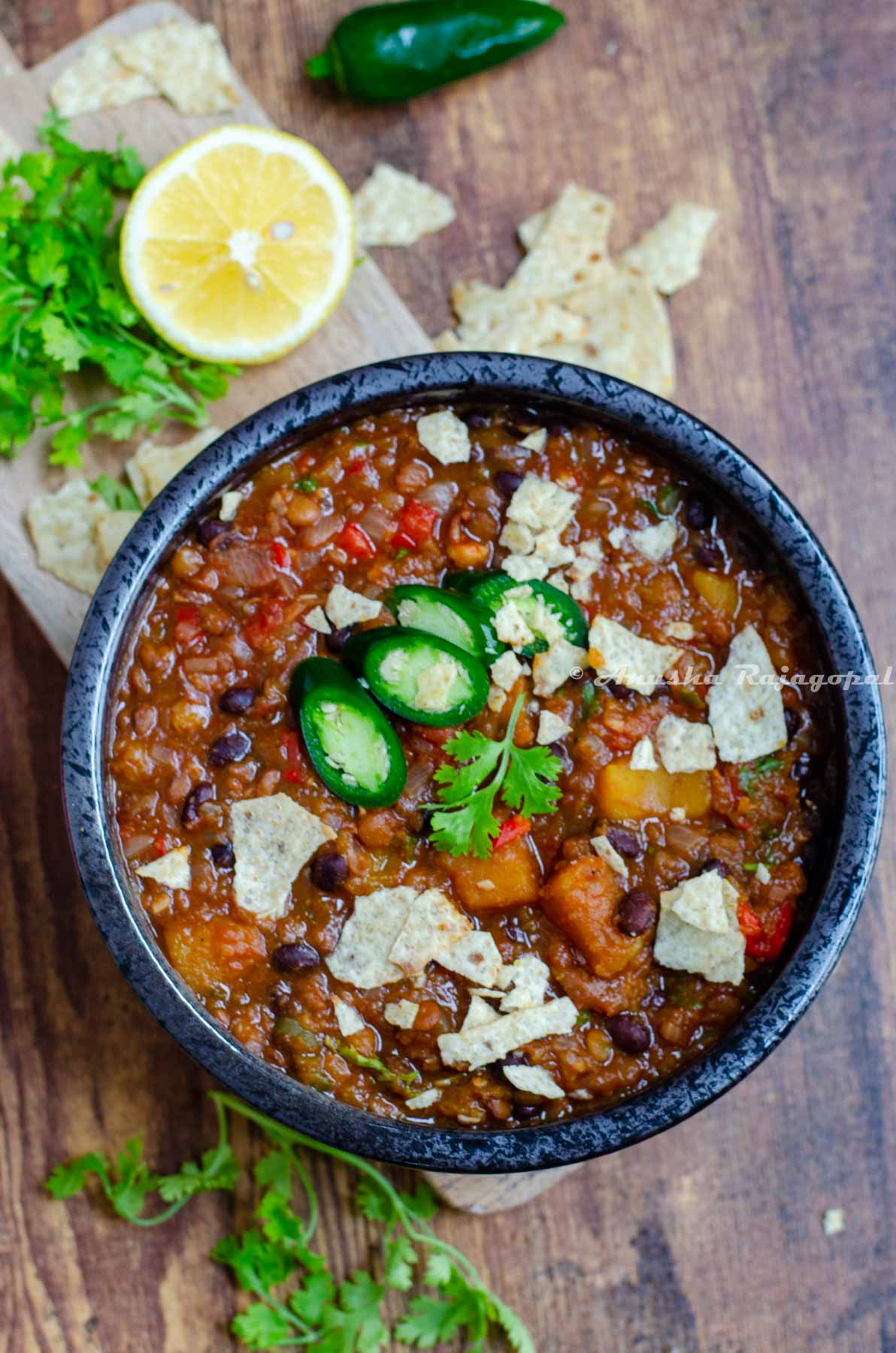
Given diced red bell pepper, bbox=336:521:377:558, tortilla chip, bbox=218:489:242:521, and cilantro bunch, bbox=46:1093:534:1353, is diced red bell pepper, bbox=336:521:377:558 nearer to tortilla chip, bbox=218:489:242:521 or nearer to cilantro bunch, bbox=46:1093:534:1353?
tortilla chip, bbox=218:489:242:521

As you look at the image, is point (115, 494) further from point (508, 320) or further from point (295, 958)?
point (295, 958)

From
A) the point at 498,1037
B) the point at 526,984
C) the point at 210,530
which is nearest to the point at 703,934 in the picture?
the point at 526,984

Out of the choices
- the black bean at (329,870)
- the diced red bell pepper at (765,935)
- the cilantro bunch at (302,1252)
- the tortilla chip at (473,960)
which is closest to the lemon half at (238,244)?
the black bean at (329,870)

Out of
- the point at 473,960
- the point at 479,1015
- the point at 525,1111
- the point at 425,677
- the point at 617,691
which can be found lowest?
the point at 525,1111

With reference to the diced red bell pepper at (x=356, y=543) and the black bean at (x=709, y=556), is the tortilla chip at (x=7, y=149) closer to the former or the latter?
the diced red bell pepper at (x=356, y=543)

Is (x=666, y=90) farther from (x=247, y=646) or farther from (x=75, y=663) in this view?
(x=75, y=663)

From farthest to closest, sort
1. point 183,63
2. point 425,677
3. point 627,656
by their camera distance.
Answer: point 183,63 → point 627,656 → point 425,677
